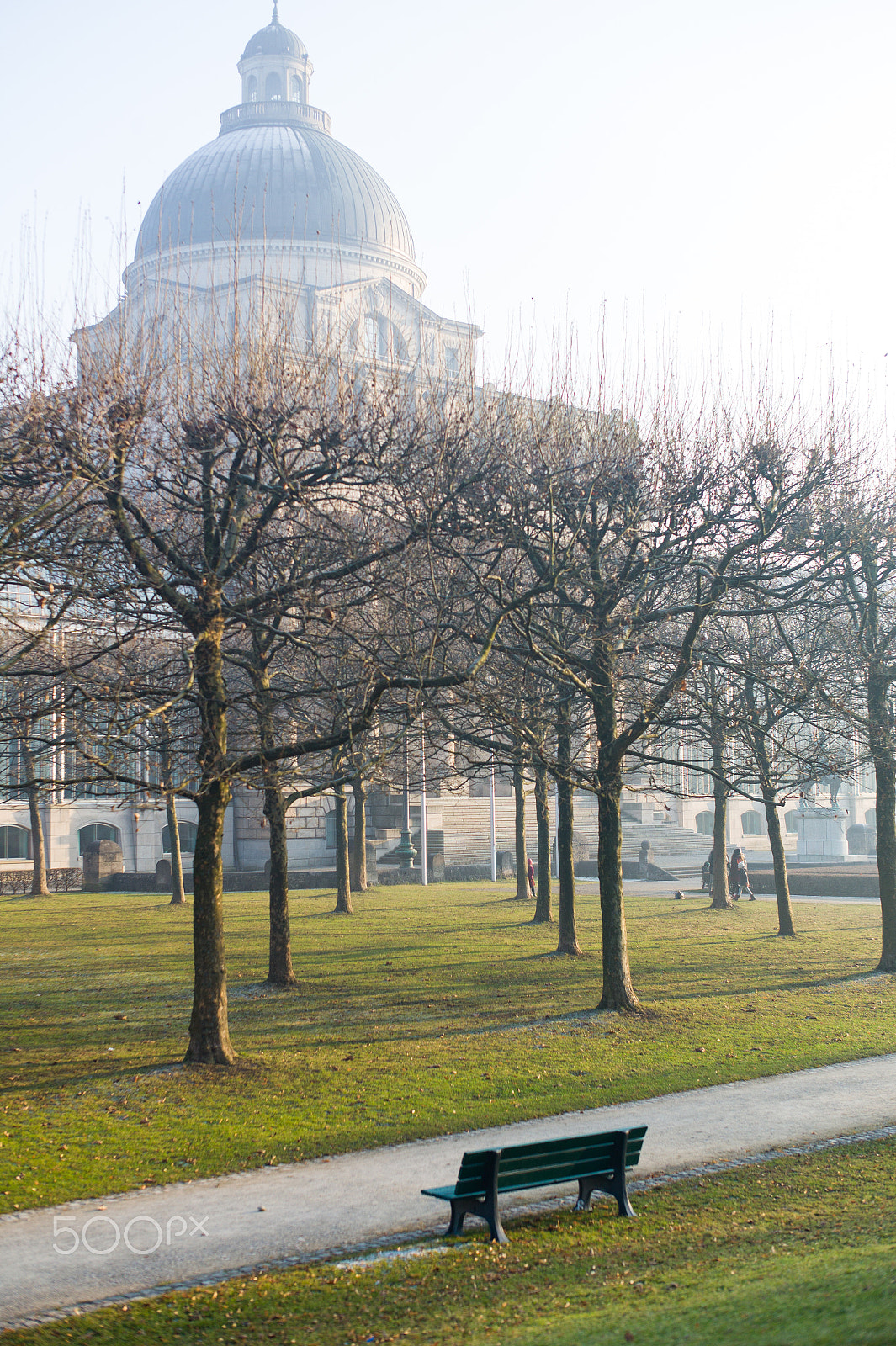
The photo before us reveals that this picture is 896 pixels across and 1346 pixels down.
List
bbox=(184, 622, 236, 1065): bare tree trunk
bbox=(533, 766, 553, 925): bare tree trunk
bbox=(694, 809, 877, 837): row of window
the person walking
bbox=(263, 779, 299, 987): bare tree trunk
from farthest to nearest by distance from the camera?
bbox=(694, 809, 877, 837): row of window, the person walking, bbox=(533, 766, 553, 925): bare tree trunk, bbox=(263, 779, 299, 987): bare tree trunk, bbox=(184, 622, 236, 1065): bare tree trunk

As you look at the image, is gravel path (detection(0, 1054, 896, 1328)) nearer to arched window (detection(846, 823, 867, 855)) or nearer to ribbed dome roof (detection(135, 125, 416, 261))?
arched window (detection(846, 823, 867, 855))

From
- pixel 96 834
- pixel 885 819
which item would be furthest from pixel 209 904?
pixel 96 834

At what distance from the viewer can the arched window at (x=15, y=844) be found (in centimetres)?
5059

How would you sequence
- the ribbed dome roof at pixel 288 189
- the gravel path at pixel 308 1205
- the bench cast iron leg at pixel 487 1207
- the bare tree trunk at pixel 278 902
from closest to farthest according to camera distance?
1. the gravel path at pixel 308 1205
2. the bench cast iron leg at pixel 487 1207
3. the bare tree trunk at pixel 278 902
4. the ribbed dome roof at pixel 288 189

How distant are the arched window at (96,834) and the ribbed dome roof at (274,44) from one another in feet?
236

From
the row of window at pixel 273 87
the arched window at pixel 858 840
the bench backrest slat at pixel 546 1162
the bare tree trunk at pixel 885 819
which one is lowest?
the arched window at pixel 858 840

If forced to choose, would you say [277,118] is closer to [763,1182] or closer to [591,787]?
[591,787]

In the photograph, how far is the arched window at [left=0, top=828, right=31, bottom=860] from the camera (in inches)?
1992

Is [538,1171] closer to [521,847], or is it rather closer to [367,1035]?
[367,1035]

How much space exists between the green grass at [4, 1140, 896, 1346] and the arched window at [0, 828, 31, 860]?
151 ft

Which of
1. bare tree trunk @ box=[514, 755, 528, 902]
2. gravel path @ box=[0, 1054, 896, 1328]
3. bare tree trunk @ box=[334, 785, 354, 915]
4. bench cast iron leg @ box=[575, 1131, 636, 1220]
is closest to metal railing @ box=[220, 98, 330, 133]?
bare tree trunk @ box=[514, 755, 528, 902]

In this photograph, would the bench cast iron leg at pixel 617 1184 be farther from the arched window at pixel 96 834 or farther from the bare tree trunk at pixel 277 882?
the arched window at pixel 96 834

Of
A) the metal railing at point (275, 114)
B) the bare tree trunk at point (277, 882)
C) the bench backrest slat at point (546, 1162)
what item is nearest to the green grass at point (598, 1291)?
the bench backrest slat at point (546, 1162)

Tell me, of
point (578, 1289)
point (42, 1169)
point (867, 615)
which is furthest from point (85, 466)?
point (867, 615)
